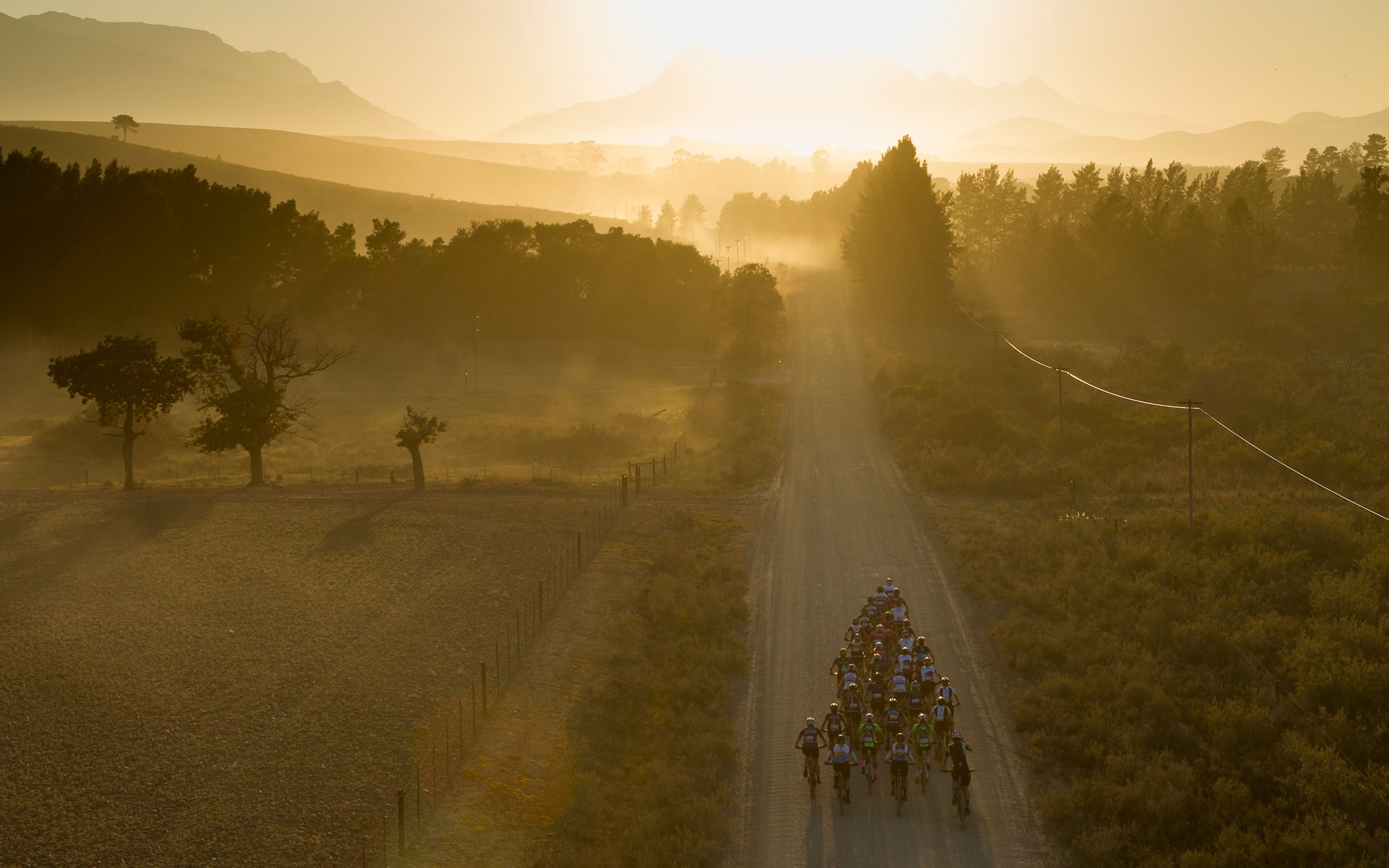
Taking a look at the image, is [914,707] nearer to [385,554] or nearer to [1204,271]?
[385,554]

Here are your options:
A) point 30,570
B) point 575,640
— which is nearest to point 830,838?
point 575,640

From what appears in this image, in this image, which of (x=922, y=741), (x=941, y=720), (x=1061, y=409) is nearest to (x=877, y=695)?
(x=941, y=720)

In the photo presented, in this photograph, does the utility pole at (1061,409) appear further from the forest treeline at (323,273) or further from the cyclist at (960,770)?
the cyclist at (960,770)

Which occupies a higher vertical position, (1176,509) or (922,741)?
(1176,509)

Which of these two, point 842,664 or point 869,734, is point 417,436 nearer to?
point 842,664

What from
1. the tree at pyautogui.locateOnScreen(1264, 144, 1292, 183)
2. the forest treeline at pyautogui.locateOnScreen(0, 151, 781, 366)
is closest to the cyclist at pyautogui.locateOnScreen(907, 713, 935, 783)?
the forest treeline at pyautogui.locateOnScreen(0, 151, 781, 366)

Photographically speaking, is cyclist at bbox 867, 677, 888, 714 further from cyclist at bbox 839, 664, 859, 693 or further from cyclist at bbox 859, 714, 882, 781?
cyclist at bbox 859, 714, 882, 781
